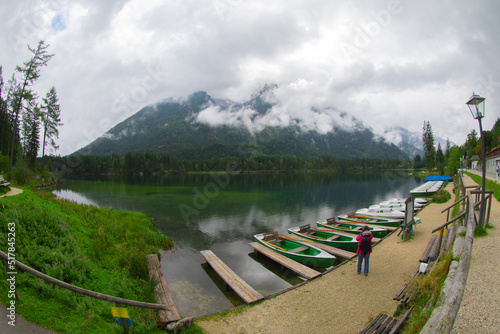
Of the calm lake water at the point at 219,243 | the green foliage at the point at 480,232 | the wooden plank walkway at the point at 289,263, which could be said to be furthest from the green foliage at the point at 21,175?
the green foliage at the point at 480,232

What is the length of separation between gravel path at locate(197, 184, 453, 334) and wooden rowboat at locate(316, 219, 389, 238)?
6865 mm

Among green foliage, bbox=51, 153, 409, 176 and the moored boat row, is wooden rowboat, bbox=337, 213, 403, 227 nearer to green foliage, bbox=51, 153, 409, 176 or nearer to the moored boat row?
the moored boat row

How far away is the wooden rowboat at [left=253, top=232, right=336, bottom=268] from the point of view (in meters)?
15.2

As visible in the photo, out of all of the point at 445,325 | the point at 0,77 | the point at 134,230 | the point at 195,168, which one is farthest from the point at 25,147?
the point at 195,168

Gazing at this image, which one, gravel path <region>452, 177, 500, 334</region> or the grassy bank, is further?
the grassy bank

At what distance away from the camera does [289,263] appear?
592 inches

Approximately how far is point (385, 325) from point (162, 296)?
8.96 metres

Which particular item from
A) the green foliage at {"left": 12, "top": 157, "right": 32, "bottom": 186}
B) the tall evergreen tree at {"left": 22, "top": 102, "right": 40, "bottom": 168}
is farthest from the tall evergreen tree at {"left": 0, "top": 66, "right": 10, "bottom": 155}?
the green foliage at {"left": 12, "top": 157, "right": 32, "bottom": 186}

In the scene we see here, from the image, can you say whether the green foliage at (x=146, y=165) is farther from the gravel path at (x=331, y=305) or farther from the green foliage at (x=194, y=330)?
the green foliage at (x=194, y=330)

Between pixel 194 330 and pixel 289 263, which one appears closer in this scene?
pixel 194 330

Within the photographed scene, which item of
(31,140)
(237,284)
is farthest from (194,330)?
(31,140)

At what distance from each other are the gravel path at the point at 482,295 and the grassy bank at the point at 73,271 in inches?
337

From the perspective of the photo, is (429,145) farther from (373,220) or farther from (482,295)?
(482,295)

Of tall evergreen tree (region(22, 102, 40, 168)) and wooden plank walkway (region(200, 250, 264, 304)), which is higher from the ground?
tall evergreen tree (region(22, 102, 40, 168))
